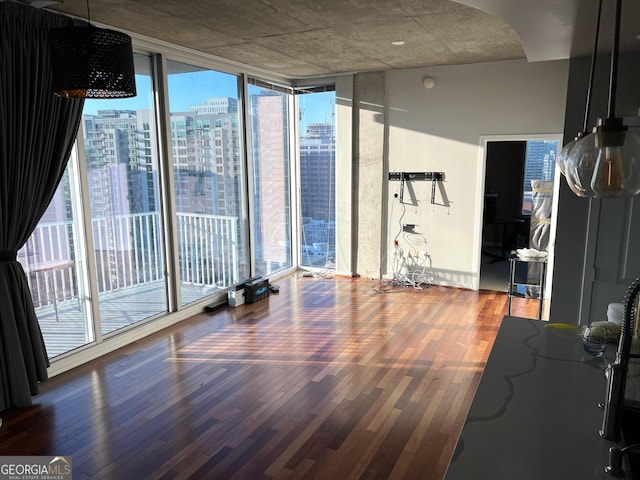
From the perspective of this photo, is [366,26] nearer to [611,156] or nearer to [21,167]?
[21,167]

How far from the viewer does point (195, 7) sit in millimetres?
3416

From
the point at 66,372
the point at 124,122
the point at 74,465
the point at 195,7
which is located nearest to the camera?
the point at 74,465

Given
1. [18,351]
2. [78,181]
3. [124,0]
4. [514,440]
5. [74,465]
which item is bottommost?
[74,465]

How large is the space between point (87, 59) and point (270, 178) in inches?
159

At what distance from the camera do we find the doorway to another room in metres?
5.48

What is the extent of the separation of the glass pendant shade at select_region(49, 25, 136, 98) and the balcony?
157 centimetres

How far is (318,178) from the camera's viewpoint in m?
6.89

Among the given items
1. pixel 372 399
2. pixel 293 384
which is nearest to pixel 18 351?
pixel 293 384

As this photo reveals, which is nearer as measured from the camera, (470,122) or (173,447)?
(173,447)

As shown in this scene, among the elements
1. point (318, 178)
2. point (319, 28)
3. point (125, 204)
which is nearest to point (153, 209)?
point (125, 204)

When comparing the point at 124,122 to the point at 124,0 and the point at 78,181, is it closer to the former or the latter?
the point at 78,181

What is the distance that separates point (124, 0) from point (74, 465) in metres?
3.01

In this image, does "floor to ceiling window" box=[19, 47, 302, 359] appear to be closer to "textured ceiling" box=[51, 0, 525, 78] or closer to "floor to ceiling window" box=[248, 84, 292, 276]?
"floor to ceiling window" box=[248, 84, 292, 276]

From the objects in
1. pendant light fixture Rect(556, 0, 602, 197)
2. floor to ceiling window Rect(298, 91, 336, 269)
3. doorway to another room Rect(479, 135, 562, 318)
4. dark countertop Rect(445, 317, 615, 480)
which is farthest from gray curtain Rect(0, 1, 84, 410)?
doorway to another room Rect(479, 135, 562, 318)
